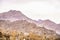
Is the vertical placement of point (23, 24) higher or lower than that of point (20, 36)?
higher

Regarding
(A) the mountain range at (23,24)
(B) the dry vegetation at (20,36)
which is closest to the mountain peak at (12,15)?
(A) the mountain range at (23,24)

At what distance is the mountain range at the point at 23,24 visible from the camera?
431cm

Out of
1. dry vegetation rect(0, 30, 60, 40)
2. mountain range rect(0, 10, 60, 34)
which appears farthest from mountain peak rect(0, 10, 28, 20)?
dry vegetation rect(0, 30, 60, 40)

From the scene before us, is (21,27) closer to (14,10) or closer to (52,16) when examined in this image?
(14,10)

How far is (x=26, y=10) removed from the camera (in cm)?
448

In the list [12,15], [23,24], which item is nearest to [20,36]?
[23,24]

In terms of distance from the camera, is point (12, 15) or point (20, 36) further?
point (12, 15)

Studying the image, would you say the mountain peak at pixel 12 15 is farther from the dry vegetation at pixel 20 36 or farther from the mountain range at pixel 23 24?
the dry vegetation at pixel 20 36

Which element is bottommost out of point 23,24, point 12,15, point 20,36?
point 20,36

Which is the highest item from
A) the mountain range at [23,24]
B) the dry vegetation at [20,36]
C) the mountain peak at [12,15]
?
the mountain peak at [12,15]

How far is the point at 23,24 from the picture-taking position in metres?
4.36

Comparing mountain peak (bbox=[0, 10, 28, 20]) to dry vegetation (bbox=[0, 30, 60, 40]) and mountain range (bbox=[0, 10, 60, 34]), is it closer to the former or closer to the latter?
mountain range (bbox=[0, 10, 60, 34])

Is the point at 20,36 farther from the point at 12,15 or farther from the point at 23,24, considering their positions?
the point at 12,15

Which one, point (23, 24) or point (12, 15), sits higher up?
point (12, 15)
